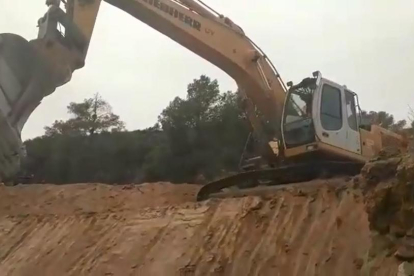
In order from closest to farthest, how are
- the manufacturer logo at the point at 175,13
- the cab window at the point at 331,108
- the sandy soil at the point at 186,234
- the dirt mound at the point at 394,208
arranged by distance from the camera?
the dirt mound at the point at 394,208 → the sandy soil at the point at 186,234 → the cab window at the point at 331,108 → the manufacturer logo at the point at 175,13

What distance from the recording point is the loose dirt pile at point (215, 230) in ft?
20.6

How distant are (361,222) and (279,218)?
4.17 feet

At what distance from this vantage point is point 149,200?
11234 millimetres

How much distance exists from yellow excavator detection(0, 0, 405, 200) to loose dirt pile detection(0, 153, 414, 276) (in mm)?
1154

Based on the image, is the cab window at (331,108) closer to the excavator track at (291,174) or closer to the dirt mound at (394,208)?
the excavator track at (291,174)

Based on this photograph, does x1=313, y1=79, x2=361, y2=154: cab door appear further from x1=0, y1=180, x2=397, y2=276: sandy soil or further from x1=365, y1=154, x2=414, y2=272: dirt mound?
x1=365, y1=154, x2=414, y2=272: dirt mound

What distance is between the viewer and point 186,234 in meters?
9.15

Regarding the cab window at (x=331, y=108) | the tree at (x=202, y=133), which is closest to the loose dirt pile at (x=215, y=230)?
the cab window at (x=331, y=108)

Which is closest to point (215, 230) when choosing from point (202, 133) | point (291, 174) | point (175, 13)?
point (291, 174)

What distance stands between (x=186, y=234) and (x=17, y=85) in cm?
334

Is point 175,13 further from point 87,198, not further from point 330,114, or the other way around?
point 87,198

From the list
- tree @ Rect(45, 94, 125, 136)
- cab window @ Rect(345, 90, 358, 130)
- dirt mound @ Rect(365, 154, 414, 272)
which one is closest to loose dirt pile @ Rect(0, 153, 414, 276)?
dirt mound @ Rect(365, 154, 414, 272)

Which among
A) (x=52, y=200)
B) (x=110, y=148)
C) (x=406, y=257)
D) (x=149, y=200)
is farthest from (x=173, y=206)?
(x=110, y=148)

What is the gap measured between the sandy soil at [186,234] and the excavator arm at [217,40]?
6.51 feet
